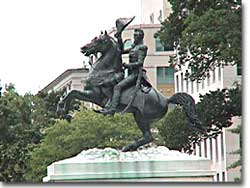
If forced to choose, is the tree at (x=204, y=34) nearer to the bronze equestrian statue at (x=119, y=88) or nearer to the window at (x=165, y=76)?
the bronze equestrian statue at (x=119, y=88)

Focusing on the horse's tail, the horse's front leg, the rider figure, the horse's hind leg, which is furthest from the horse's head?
the horse's tail

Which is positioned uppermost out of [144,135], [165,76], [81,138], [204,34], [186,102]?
[165,76]

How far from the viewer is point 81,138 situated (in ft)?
104

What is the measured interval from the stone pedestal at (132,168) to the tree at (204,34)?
20.2 feet

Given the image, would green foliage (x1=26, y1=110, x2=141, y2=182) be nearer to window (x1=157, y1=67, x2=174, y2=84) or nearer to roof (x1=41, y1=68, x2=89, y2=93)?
window (x1=157, y1=67, x2=174, y2=84)

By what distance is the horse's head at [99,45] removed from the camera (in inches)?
571

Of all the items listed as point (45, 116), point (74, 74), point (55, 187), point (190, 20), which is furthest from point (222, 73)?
point (55, 187)

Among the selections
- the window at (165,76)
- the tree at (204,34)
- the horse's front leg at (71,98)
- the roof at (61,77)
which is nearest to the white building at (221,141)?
the window at (165,76)

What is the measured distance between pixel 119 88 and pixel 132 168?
47.1 inches

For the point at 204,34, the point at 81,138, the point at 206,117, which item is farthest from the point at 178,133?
the point at 81,138

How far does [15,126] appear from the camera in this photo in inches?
1336

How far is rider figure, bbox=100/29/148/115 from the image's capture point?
14320mm

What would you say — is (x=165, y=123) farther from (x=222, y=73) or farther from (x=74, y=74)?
(x=74, y=74)

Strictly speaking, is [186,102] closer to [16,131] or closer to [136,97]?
[136,97]
